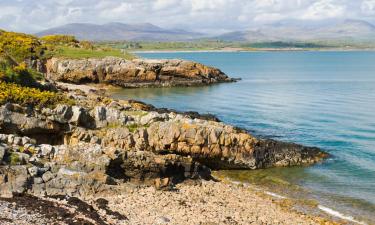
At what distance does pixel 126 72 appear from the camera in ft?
295

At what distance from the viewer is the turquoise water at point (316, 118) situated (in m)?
31.7

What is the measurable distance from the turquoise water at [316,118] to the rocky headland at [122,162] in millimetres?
3624

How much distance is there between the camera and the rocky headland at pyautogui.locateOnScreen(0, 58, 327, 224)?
920 inches

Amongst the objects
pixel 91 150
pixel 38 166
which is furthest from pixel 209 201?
pixel 38 166

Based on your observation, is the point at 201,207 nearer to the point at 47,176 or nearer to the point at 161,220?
the point at 161,220

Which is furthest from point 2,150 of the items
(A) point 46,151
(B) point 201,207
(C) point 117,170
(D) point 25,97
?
(B) point 201,207

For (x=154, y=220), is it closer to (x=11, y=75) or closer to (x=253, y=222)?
(x=253, y=222)

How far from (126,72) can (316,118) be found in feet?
147

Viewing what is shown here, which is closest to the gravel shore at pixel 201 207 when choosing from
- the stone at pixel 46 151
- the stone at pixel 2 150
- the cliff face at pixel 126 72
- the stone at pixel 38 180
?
the stone at pixel 38 180

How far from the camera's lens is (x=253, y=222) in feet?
78.4

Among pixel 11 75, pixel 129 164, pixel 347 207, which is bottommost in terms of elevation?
pixel 347 207

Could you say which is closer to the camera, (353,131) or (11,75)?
(11,75)

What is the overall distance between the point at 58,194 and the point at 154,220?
530 centimetres

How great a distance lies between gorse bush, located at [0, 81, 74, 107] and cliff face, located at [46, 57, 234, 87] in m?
49.9
